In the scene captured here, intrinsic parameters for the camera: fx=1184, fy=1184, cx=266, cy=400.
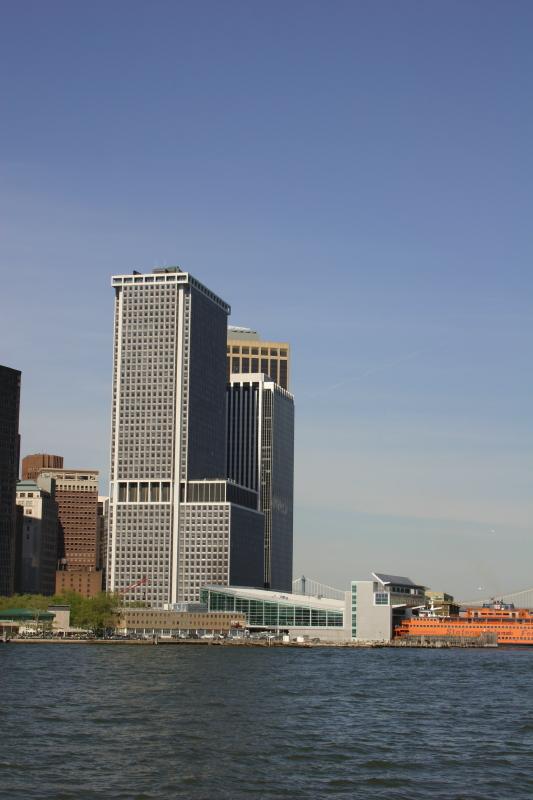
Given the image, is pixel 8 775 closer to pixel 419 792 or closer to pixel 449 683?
pixel 419 792

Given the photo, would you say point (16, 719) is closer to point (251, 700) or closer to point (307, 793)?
point (251, 700)

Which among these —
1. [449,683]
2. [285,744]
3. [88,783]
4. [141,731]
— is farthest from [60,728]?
[449,683]

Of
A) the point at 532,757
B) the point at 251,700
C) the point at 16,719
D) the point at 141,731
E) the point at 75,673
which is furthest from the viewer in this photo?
the point at 75,673

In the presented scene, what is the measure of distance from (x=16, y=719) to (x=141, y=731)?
15735mm

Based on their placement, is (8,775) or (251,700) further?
(251,700)

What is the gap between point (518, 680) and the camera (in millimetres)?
195125

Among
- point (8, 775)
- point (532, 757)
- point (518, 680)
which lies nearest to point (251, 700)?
point (532, 757)

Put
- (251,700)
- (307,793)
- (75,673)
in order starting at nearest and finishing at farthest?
1. (307,793)
2. (251,700)
3. (75,673)

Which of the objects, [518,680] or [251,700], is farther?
[518,680]

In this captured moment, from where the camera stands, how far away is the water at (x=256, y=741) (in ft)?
256

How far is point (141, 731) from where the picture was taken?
101812 millimetres

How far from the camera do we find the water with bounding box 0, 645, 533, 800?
78.1 metres

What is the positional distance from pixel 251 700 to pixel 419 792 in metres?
59.4

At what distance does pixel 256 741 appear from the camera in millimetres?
97750
